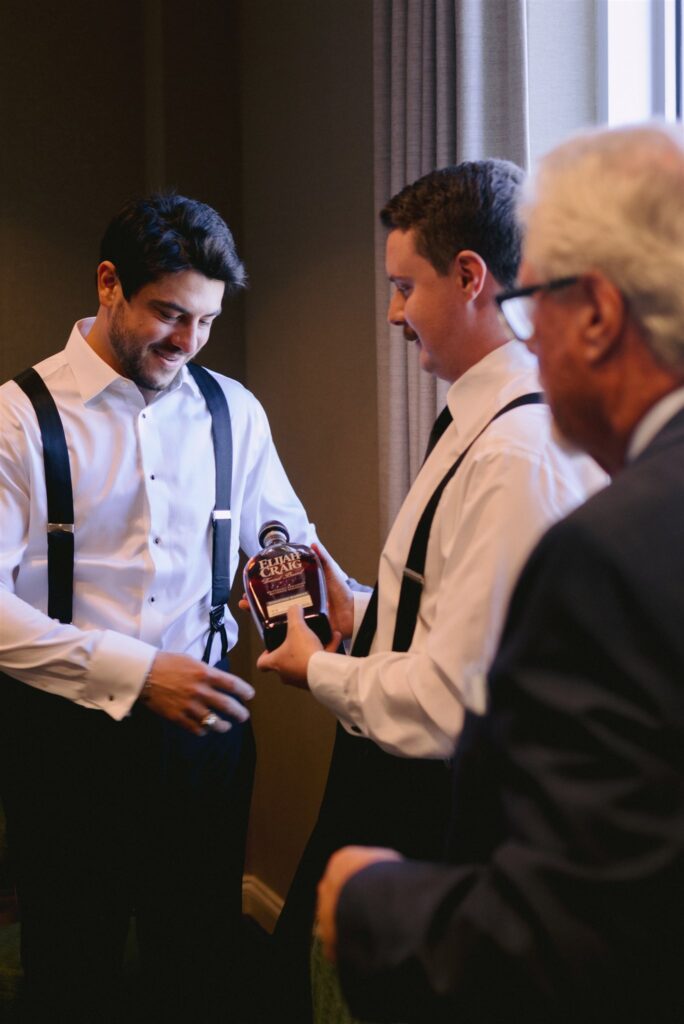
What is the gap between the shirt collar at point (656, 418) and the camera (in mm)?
718

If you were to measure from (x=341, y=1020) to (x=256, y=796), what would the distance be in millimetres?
1650

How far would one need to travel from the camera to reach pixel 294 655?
4.62 feet

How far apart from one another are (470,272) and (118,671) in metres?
0.84

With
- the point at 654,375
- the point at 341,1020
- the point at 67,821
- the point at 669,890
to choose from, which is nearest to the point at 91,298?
the point at 67,821

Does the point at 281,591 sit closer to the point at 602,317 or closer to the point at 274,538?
the point at 274,538

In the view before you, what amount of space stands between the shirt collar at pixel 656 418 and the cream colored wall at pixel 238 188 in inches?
66.8

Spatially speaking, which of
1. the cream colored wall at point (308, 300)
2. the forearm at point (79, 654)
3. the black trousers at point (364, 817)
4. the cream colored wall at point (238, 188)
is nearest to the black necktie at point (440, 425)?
the black trousers at point (364, 817)

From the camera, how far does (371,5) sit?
2250 millimetres

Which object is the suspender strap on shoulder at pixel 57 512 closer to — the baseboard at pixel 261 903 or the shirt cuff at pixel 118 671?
the shirt cuff at pixel 118 671

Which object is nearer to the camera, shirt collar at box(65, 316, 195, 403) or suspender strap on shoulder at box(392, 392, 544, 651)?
suspender strap on shoulder at box(392, 392, 544, 651)

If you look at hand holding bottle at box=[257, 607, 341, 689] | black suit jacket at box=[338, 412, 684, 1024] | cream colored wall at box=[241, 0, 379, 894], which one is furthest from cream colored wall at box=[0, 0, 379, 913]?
black suit jacket at box=[338, 412, 684, 1024]

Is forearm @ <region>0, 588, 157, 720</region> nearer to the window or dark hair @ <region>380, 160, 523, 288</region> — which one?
dark hair @ <region>380, 160, 523, 288</region>

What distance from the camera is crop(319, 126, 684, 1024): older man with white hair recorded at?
62 centimetres

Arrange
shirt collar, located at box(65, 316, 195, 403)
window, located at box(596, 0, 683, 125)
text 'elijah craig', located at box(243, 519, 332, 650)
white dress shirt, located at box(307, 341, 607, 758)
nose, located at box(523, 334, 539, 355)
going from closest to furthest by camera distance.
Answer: nose, located at box(523, 334, 539, 355) → white dress shirt, located at box(307, 341, 607, 758) → text 'elijah craig', located at box(243, 519, 332, 650) → shirt collar, located at box(65, 316, 195, 403) → window, located at box(596, 0, 683, 125)
